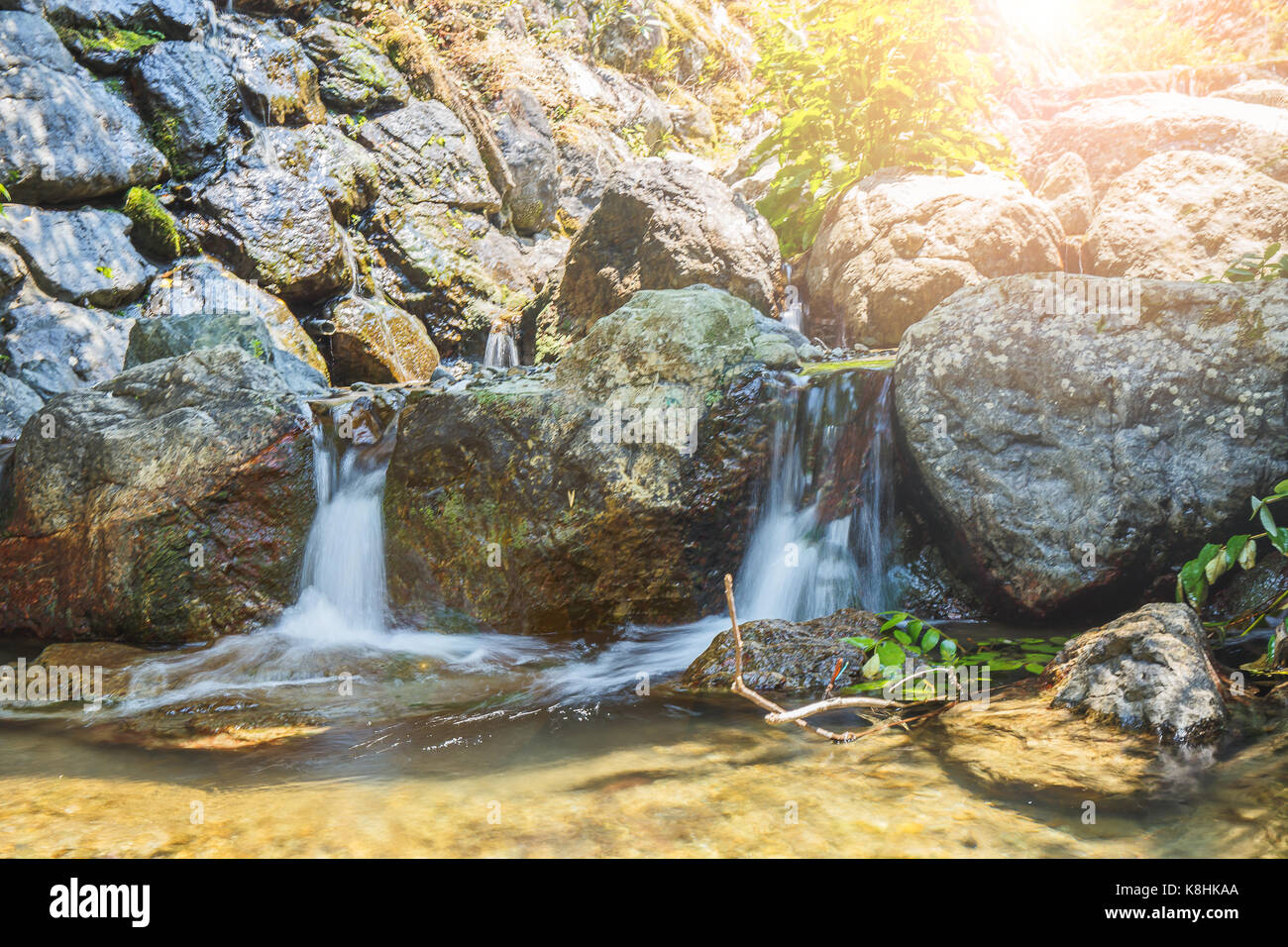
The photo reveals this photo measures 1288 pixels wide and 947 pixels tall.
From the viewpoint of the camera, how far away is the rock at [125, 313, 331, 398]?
8.02 m

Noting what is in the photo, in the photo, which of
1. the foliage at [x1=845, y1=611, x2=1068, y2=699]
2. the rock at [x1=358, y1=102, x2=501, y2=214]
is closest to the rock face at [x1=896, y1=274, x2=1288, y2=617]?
the foliage at [x1=845, y1=611, x2=1068, y2=699]

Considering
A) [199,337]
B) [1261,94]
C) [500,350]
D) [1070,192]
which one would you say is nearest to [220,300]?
[199,337]

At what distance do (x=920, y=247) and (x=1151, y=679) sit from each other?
663 centimetres

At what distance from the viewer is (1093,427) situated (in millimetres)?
4715

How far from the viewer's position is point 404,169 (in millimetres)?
12273

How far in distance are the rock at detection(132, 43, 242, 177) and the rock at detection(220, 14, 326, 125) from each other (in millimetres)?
430

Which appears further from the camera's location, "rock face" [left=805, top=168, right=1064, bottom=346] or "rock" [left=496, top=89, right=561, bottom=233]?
"rock" [left=496, top=89, right=561, bottom=233]

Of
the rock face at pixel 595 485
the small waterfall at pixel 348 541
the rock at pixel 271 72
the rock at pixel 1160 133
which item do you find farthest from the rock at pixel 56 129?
the rock at pixel 1160 133

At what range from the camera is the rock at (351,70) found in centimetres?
1238

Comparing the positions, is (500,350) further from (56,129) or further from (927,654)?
(927,654)

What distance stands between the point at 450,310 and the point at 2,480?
624cm

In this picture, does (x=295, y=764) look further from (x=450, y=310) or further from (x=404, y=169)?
(x=404, y=169)

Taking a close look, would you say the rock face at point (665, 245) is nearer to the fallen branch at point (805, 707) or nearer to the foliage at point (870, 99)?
the foliage at point (870, 99)

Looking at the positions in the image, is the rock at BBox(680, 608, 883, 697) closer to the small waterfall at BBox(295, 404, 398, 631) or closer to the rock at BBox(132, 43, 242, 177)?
the small waterfall at BBox(295, 404, 398, 631)
